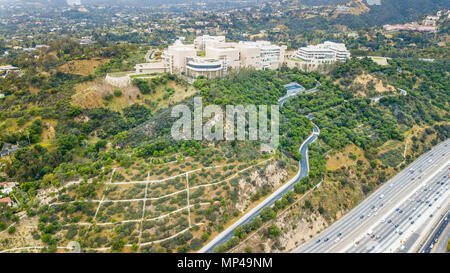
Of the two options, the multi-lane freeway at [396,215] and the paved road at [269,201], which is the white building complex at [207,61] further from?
the multi-lane freeway at [396,215]

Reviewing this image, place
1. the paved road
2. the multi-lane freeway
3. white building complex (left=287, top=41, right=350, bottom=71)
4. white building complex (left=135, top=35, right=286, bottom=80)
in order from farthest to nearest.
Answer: white building complex (left=287, top=41, right=350, bottom=71) < white building complex (left=135, top=35, right=286, bottom=80) < the multi-lane freeway < the paved road

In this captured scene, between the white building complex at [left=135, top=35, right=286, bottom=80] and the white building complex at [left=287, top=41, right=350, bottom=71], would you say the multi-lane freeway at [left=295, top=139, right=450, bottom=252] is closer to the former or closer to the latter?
the white building complex at [left=287, top=41, right=350, bottom=71]

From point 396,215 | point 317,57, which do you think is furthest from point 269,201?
point 317,57

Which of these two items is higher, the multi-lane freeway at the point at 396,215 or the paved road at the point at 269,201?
the paved road at the point at 269,201

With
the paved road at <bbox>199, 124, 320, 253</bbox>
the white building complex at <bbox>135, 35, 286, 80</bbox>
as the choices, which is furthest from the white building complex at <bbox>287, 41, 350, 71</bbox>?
the paved road at <bbox>199, 124, 320, 253</bbox>

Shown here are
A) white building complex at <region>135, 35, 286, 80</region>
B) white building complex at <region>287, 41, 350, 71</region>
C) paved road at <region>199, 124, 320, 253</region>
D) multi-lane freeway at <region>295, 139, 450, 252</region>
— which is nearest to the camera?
paved road at <region>199, 124, 320, 253</region>

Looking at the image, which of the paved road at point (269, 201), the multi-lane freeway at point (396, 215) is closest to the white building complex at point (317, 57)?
the paved road at point (269, 201)

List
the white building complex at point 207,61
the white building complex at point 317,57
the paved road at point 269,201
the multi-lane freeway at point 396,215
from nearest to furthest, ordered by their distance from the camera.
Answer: the paved road at point 269,201
the multi-lane freeway at point 396,215
the white building complex at point 207,61
the white building complex at point 317,57

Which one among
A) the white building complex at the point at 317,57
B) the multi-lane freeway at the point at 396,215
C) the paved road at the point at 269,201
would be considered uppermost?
the white building complex at the point at 317,57
